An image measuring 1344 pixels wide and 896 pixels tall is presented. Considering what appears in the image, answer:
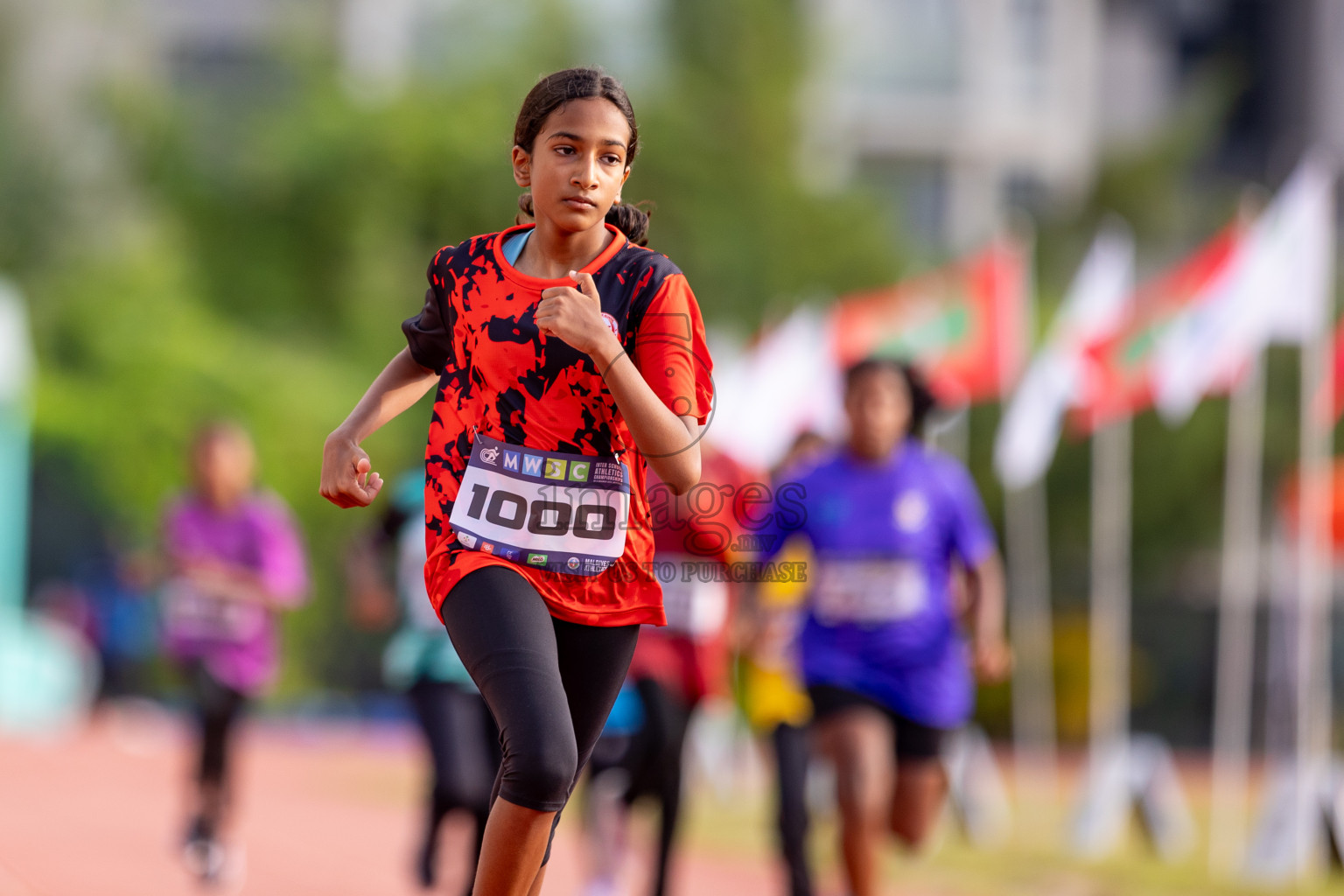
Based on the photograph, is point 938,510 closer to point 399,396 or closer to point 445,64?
point 399,396

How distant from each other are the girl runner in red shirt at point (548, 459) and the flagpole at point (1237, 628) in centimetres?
920

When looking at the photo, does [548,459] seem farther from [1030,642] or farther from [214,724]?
[1030,642]

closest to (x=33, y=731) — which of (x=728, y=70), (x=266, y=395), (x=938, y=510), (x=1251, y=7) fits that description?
(x=266, y=395)

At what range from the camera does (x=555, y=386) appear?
4066mm

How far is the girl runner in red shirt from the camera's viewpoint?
3.90 meters

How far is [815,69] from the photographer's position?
127ft

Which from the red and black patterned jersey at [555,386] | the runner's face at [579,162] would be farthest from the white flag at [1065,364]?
the runner's face at [579,162]

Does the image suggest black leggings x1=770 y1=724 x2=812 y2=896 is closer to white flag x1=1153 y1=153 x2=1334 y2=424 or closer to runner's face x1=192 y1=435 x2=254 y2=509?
runner's face x1=192 y1=435 x2=254 y2=509

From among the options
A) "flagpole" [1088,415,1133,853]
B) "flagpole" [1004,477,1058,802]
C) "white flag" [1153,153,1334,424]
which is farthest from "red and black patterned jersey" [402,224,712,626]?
"flagpole" [1088,415,1133,853]

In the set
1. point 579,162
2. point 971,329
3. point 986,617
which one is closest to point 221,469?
point 986,617

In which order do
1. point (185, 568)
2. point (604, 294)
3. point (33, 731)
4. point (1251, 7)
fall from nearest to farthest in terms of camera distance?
point (604, 294) < point (185, 568) < point (33, 731) < point (1251, 7)

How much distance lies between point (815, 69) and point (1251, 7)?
57.9 ft

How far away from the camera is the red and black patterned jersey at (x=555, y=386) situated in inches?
159

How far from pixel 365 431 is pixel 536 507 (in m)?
0.50
